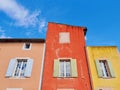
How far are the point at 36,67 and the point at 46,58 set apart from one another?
4.22 feet

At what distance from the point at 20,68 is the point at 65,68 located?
386 centimetres

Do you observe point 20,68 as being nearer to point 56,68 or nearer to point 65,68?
point 56,68

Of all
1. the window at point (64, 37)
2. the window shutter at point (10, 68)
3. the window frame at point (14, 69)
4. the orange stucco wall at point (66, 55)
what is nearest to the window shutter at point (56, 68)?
the orange stucco wall at point (66, 55)

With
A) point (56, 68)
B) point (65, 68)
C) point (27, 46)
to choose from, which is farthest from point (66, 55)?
point (27, 46)

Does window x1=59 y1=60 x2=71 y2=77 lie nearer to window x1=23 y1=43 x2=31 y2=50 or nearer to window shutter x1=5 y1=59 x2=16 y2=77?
window x1=23 y1=43 x2=31 y2=50

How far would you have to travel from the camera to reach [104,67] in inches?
541

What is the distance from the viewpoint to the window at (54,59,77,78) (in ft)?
42.4

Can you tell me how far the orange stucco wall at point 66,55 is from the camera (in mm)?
12250

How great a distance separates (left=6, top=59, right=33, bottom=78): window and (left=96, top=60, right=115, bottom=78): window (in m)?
5.73

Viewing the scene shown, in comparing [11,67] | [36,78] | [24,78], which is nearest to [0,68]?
[11,67]

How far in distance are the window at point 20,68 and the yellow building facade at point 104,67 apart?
5.19 meters

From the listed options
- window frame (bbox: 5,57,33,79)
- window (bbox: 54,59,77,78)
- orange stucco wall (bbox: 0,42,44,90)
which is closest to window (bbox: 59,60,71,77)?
window (bbox: 54,59,77,78)

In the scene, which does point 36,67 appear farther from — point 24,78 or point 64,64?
point 64,64

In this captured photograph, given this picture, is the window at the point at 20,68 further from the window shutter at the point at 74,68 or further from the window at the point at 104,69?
the window at the point at 104,69
